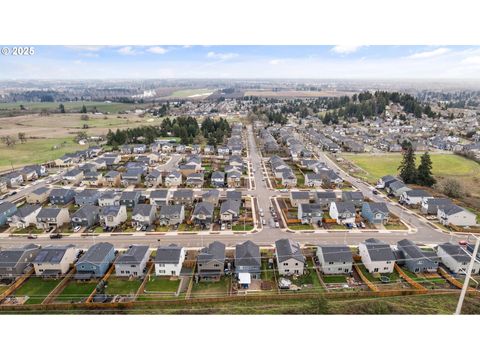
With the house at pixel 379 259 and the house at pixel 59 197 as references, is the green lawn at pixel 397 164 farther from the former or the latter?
the house at pixel 59 197

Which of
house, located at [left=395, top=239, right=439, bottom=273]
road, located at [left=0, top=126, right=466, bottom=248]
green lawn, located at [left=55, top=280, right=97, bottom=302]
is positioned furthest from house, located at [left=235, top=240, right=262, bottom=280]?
house, located at [left=395, top=239, right=439, bottom=273]

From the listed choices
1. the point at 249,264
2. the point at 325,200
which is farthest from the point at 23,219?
the point at 325,200

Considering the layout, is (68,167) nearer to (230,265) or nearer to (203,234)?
(203,234)

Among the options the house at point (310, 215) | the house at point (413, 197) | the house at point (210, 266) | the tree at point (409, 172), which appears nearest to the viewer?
the house at point (210, 266)

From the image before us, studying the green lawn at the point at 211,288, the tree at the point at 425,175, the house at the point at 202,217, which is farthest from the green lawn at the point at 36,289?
the tree at the point at 425,175

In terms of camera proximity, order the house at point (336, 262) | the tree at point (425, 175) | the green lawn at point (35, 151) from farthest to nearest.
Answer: the green lawn at point (35, 151)
the tree at point (425, 175)
the house at point (336, 262)

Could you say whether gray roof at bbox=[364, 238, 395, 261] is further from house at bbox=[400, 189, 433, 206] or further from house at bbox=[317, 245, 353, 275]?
house at bbox=[400, 189, 433, 206]
